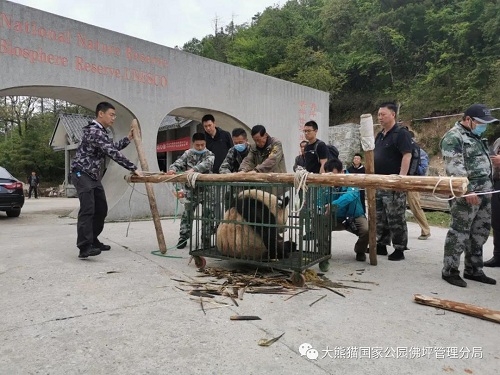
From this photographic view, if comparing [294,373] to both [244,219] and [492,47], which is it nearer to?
[244,219]

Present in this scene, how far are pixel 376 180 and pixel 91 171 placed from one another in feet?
10.1

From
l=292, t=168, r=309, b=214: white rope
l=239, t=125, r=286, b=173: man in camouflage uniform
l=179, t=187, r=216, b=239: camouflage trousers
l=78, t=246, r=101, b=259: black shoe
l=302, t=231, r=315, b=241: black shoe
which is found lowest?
l=78, t=246, r=101, b=259: black shoe

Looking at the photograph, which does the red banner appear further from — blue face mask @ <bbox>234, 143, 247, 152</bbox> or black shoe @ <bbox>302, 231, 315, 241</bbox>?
black shoe @ <bbox>302, 231, 315, 241</bbox>

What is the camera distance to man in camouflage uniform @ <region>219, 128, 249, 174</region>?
15.5 ft

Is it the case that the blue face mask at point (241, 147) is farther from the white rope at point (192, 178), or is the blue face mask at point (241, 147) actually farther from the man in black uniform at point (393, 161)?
the man in black uniform at point (393, 161)

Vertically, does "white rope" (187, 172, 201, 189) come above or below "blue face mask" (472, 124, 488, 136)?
below

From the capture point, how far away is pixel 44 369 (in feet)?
6.23

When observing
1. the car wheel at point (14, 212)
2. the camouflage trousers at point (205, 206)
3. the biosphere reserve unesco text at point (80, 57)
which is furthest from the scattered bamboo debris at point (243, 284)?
the car wheel at point (14, 212)

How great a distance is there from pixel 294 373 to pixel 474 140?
2.77 m

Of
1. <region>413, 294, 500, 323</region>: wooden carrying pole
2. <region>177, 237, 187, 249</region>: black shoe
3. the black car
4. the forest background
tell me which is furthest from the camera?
the forest background

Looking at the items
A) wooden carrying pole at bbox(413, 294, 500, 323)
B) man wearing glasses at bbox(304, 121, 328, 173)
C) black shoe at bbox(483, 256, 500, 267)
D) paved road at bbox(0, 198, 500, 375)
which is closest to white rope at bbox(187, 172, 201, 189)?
paved road at bbox(0, 198, 500, 375)

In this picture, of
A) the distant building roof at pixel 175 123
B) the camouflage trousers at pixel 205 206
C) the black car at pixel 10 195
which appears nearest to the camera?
the camouflage trousers at pixel 205 206

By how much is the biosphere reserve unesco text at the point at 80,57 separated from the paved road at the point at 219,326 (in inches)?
157

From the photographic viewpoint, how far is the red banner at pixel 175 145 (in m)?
16.9
